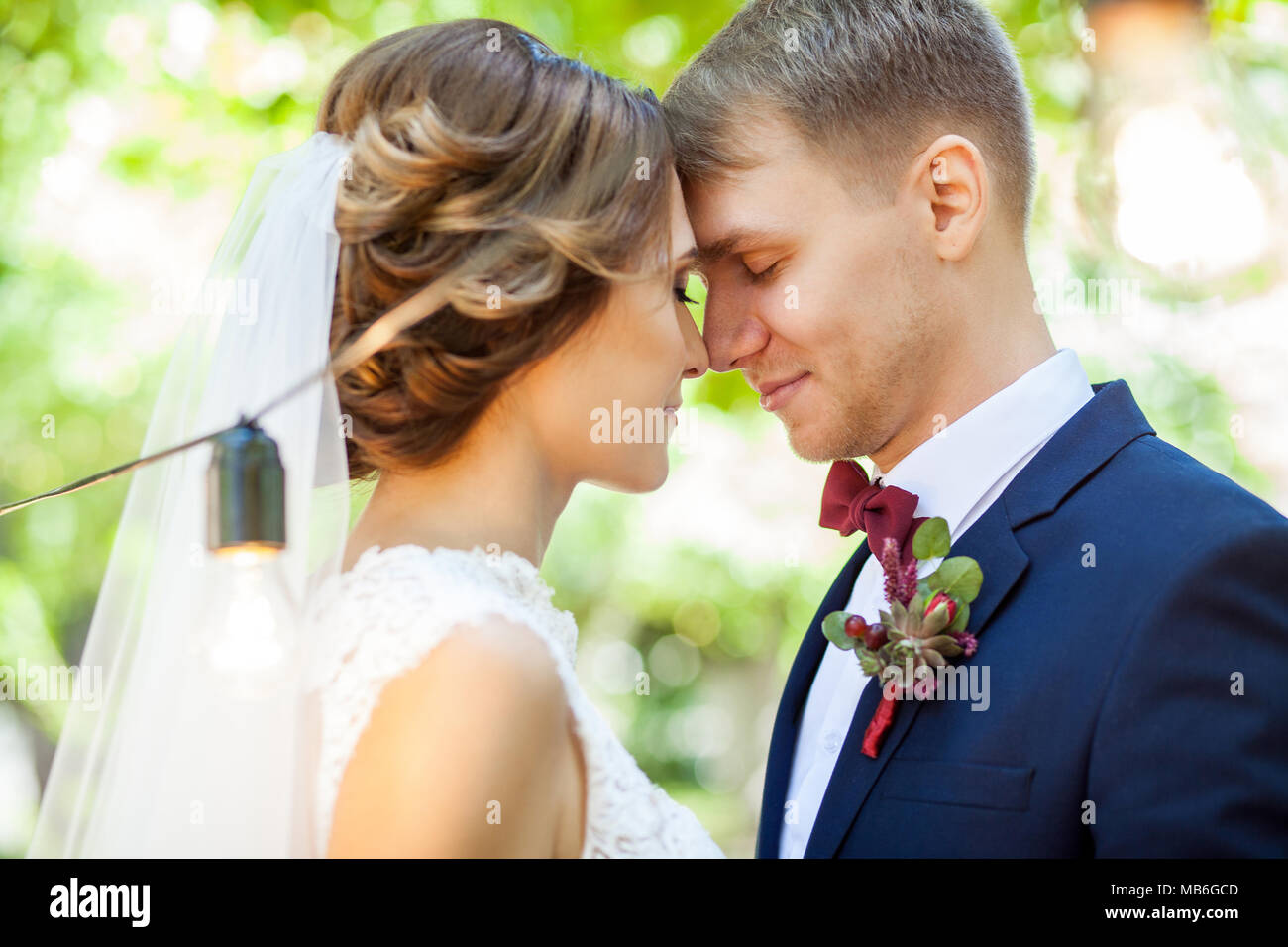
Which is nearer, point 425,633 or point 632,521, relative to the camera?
point 425,633

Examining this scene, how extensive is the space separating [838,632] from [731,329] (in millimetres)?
965

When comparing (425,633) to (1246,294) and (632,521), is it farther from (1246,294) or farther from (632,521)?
(632,521)

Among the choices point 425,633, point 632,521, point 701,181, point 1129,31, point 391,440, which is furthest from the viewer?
point 632,521

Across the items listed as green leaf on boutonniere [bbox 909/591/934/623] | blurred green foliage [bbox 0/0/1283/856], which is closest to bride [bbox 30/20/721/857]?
blurred green foliage [bbox 0/0/1283/856]

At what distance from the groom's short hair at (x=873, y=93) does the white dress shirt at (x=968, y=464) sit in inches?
20.4

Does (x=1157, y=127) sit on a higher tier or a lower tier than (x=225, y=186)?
lower

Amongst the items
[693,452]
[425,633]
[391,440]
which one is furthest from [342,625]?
[693,452]

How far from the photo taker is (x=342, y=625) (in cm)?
210

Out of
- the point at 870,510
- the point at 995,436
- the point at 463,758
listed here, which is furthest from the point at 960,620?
the point at 463,758

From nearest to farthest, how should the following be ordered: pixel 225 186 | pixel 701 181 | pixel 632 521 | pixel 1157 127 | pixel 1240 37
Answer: pixel 701 181
pixel 1157 127
pixel 1240 37
pixel 225 186
pixel 632 521

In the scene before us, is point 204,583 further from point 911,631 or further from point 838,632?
point 911,631

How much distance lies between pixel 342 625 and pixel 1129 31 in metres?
3.40

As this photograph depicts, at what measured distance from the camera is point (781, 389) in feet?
10.2
